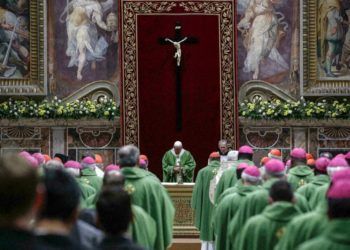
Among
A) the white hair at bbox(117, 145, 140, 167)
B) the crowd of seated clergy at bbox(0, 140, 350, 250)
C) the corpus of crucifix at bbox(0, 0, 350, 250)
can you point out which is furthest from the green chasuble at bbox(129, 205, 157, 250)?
the corpus of crucifix at bbox(0, 0, 350, 250)

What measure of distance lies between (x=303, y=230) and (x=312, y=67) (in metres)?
15.7

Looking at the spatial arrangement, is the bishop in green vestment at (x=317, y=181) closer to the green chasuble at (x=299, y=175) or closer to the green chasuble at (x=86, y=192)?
the green chasuble at (x=299, y=175)

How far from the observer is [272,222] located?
7699mm

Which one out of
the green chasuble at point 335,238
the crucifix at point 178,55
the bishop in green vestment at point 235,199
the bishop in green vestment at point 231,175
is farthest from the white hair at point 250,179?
the crucifix at point 178,55

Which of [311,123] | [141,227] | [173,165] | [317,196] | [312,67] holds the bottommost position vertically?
[173,165]

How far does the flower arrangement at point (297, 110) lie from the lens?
71.6ft

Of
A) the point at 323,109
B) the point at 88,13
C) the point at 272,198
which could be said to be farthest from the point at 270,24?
the point at 272,198

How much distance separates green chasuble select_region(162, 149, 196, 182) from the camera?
774 inches

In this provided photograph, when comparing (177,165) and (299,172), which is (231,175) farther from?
(177,165)

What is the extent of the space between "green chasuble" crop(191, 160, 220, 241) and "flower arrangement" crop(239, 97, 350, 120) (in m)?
5.20

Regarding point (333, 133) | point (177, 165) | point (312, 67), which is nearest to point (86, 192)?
point (177, 165)

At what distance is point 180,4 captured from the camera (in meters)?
22.1

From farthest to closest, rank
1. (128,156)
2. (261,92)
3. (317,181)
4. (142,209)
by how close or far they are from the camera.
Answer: (261,92), (317,181), (128,156), (142,209)

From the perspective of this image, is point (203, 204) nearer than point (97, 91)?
Yes
